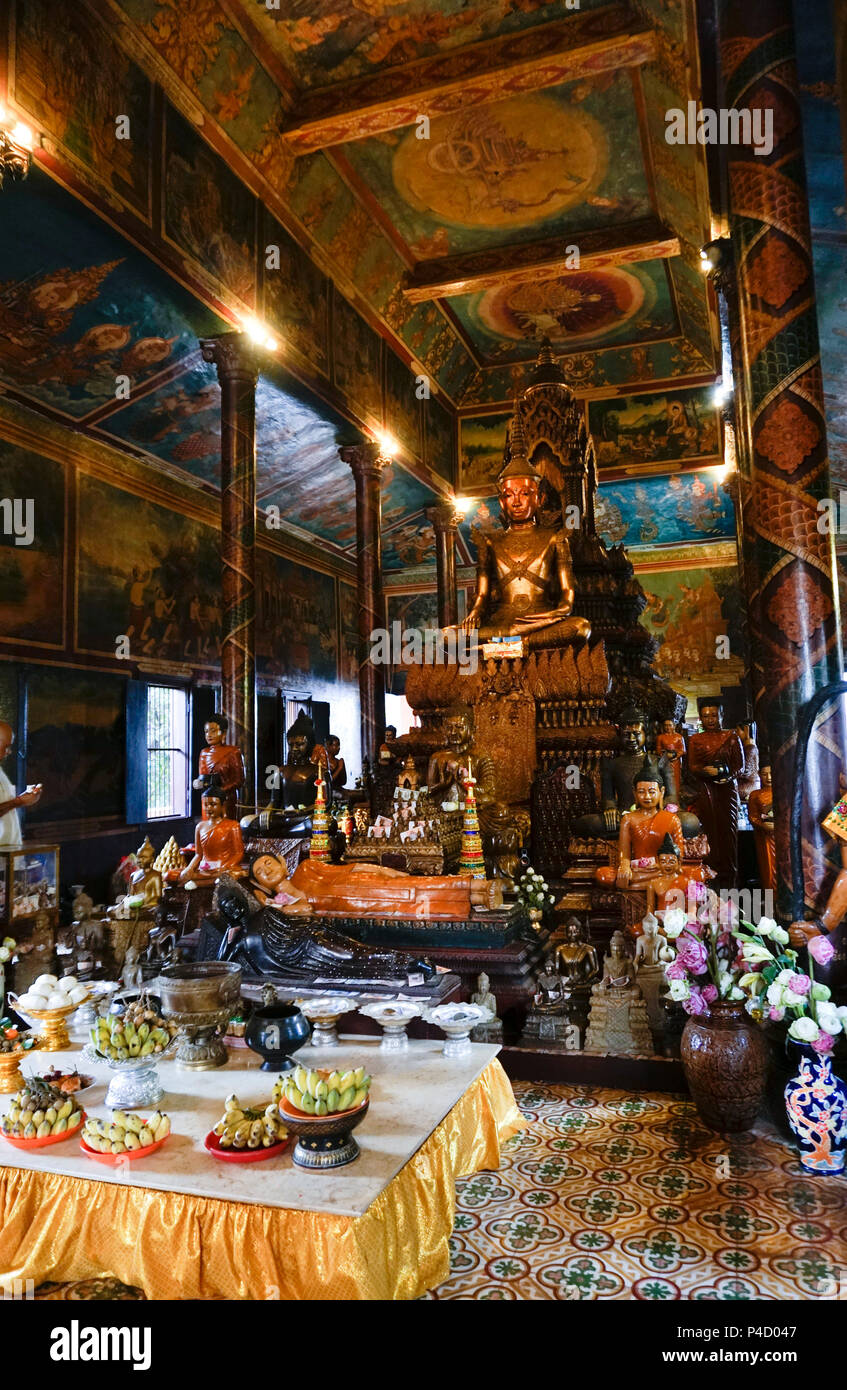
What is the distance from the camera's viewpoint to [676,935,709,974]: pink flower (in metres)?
3.07

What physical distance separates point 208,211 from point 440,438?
7.64 meters

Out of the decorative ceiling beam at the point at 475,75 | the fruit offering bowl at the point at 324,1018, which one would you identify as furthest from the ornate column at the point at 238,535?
the fruit offering bowl at the point at 324,1018

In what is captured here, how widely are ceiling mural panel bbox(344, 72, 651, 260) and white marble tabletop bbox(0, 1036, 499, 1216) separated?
33.9 ft

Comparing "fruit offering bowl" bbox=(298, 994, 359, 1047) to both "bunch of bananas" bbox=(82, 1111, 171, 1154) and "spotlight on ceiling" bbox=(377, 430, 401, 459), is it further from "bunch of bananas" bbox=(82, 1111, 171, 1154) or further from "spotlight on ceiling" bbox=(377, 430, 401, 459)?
"spotlight on ceiling" bbox=(377, 430, 401, 459)

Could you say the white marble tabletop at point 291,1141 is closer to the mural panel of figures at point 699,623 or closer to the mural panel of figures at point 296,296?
the mural panel of figures at point 296,296

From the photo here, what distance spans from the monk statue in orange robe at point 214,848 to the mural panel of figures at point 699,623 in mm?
12664

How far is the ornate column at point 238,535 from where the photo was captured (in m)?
7.88

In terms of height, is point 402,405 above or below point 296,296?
above

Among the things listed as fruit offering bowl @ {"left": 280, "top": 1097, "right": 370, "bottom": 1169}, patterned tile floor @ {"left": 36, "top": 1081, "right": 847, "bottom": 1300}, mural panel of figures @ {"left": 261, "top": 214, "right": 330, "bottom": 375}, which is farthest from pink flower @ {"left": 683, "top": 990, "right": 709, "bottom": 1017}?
mural panel of figures @ {"left": 261, "top": 214, "right": 330, "bottom": 375}

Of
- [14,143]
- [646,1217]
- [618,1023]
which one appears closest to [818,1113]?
[646,1217]

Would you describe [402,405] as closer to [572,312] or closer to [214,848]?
[572,312]

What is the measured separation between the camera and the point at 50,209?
623cm

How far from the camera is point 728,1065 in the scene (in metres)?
2.99

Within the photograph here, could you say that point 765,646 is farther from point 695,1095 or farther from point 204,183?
point 204,183
